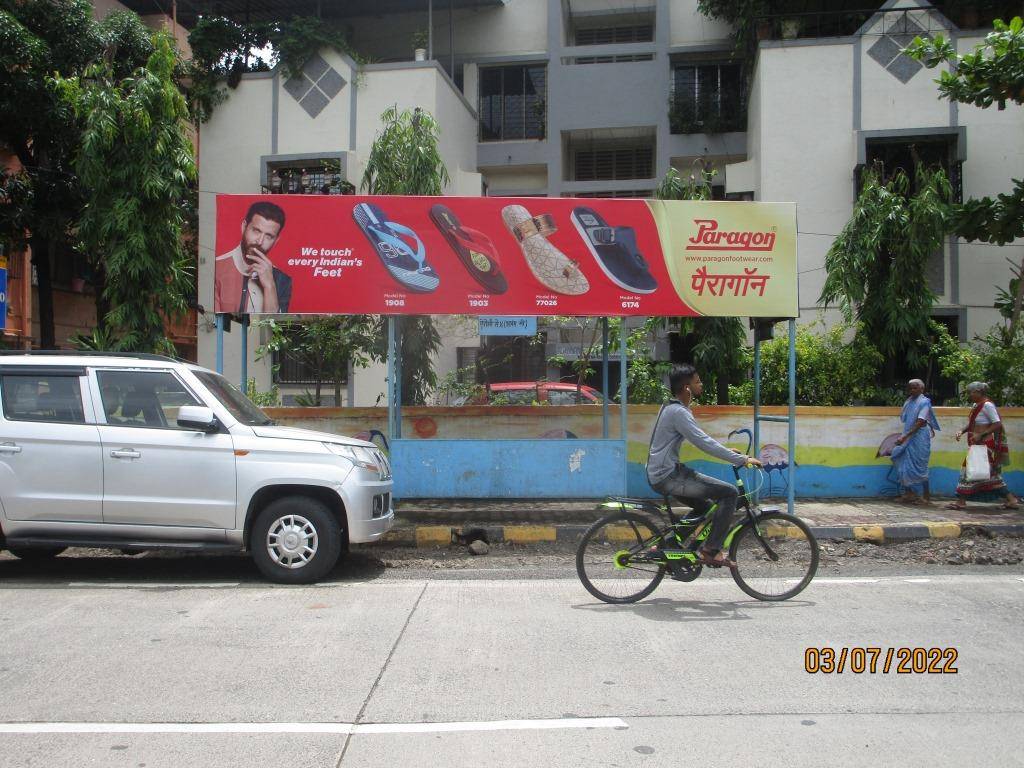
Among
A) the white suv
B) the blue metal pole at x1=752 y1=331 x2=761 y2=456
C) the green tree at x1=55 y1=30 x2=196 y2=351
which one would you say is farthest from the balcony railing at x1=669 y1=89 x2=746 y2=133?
the white suv

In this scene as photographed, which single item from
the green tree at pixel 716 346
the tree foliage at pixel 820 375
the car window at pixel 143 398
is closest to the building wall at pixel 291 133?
the green tree at pixel 716 346

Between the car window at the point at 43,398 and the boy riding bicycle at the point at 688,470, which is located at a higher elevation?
the car window at the point at 43,398

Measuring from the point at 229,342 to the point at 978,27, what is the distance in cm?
1892

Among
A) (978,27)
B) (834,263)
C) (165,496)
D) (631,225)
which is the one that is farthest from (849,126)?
(165,496)

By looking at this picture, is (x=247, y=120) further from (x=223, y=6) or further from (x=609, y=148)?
(x=609, y=148)

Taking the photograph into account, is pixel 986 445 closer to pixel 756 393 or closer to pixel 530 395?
pixel 756 393

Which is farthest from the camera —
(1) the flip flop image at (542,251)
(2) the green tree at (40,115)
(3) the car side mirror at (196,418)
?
(2) the green tree at (40,115)

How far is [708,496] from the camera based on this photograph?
20.7 ft

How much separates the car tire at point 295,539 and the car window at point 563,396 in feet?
18.8

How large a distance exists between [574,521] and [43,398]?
567 cm

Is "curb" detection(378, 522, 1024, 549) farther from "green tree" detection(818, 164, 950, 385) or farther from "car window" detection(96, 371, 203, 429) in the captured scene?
"green tree" detection(818, 164, 950, 385)

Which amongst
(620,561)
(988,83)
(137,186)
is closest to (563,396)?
(620,561)

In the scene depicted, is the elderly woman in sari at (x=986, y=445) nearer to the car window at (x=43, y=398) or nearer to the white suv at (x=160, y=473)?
the white suv at (x=160, y=473)

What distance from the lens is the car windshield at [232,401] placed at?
737cm
